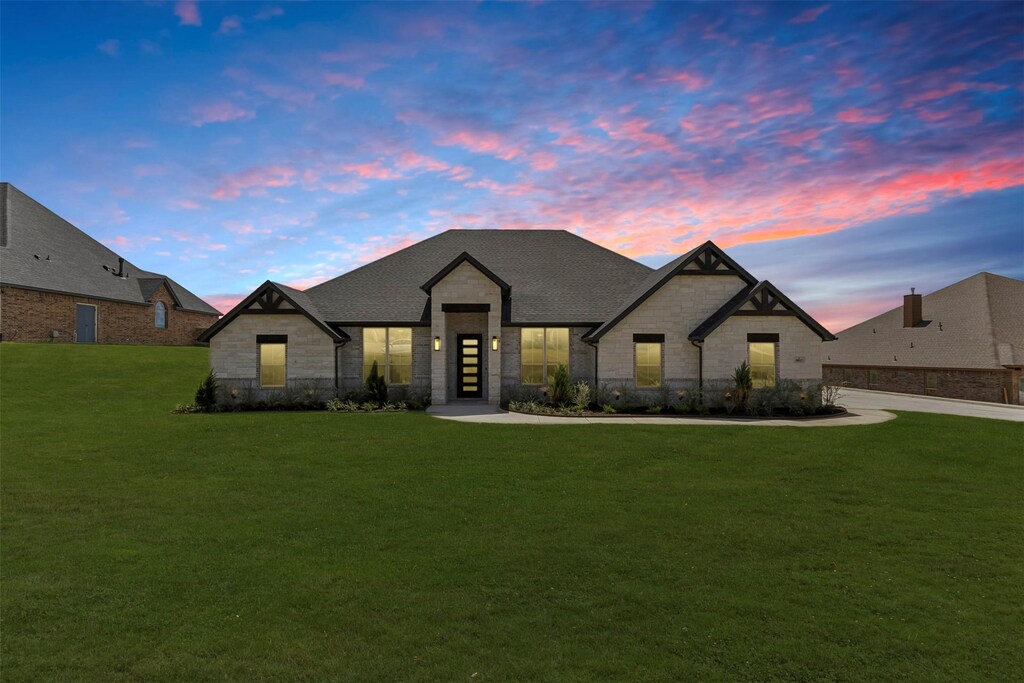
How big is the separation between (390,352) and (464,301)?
4233mm

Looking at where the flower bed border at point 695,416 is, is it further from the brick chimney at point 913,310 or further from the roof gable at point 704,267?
the brick chimney at point 913,310

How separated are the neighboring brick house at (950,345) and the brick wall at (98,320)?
5904cm

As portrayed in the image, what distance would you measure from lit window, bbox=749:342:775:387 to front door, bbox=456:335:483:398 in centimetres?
1205

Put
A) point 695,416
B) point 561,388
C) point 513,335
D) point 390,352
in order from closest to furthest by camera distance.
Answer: point 695,416, point 561,388, point 513,335, point 390,352

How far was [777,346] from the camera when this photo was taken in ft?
70.8

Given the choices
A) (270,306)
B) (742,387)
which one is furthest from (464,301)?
(742,387)

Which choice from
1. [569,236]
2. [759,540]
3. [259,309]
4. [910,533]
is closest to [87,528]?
[759,540]

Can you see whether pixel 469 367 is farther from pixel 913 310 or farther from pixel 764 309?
pixel 913 310

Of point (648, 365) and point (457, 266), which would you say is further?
point (457, 266)

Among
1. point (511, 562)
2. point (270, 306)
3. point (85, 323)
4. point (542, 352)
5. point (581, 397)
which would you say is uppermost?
point (85, 323)

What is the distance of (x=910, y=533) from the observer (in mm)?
7867

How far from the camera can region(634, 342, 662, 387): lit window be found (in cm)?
2208

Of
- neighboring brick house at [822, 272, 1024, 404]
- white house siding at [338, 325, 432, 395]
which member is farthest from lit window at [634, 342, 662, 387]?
neighboring brick house at [822, 272, 1024, 404]

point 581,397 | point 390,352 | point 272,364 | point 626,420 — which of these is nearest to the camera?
point 626,420
